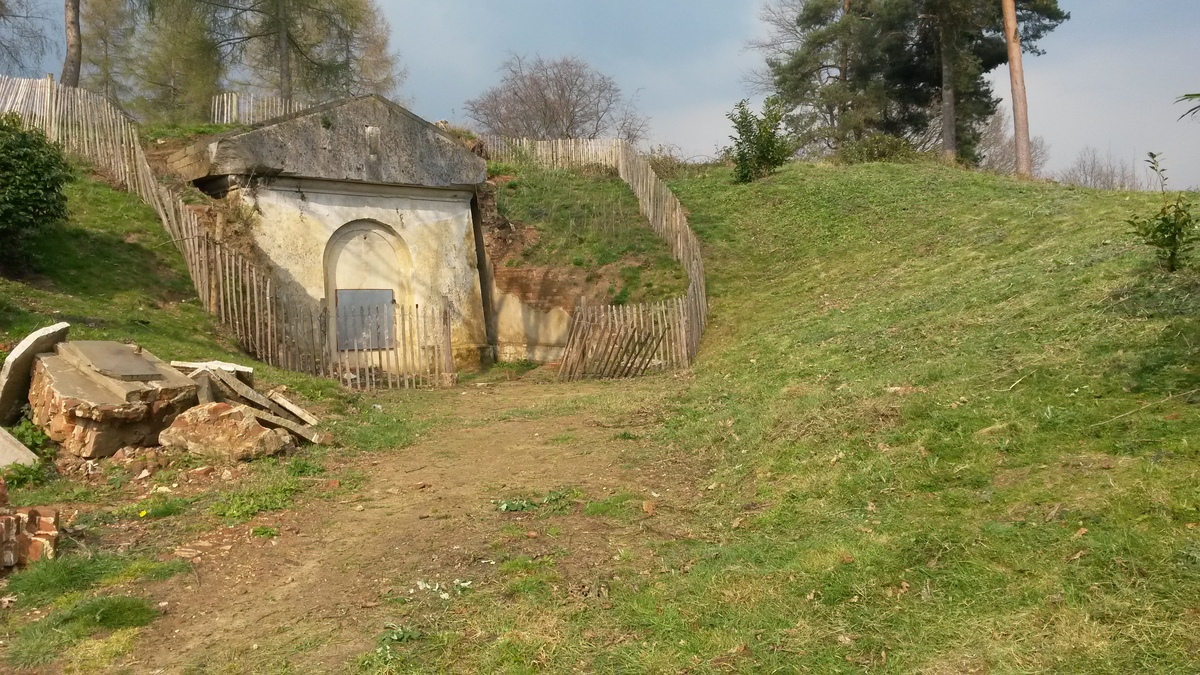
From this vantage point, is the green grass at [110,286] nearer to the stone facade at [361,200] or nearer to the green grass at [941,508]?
the stone facade at [361,200]

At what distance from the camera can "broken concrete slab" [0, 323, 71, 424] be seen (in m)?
7.81

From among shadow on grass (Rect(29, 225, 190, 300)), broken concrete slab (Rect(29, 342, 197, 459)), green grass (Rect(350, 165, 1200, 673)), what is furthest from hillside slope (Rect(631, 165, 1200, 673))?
shadow on grass (Rect(29, 225, 190, 300))

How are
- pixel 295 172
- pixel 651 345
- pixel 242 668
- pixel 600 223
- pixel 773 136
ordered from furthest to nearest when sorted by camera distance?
1. pixel 773 136
2. pixel 600 223
3. pixel 295 172
4. pixel 651 345
5. pixel 242 668

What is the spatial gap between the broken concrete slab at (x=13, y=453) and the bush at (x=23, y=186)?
5965 mm

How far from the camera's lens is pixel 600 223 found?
20125mm

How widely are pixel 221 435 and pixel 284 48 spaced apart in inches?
901

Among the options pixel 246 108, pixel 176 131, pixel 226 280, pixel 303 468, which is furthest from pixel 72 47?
pixel 303 468

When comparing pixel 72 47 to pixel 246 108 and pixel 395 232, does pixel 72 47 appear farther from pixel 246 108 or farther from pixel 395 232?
pixel 395 232

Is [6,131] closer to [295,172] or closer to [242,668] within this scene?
[295,172]

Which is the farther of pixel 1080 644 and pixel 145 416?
pixel 145 416

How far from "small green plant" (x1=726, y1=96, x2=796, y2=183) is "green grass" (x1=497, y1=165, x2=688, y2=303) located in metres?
3.12

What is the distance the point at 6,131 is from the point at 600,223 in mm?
11786

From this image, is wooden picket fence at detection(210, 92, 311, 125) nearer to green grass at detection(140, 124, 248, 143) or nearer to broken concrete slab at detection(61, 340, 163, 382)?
green grass at detection(140, 124, 248, 143)

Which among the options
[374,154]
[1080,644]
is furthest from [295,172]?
[1080,644]
